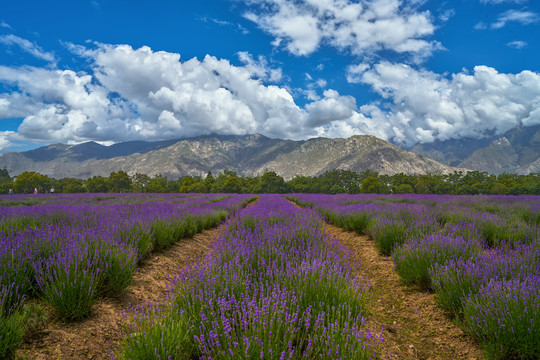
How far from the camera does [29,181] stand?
60.9 m

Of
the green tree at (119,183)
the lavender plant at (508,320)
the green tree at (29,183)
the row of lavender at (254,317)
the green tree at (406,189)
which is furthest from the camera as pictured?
the green tree at (119,183)

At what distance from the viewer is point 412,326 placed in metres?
2.92

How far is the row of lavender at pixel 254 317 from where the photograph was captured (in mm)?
1649

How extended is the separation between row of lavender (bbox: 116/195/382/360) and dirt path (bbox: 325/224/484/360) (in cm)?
44

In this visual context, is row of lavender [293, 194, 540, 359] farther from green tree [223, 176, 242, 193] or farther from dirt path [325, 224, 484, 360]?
green tree [223, 176, 242, 193]

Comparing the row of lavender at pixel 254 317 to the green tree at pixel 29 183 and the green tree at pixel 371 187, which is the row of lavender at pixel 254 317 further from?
the green tree at pixel 29 183

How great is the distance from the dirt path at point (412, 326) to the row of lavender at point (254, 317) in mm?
440

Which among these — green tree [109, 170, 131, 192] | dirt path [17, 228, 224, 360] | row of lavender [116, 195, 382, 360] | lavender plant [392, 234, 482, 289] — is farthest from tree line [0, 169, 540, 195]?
row of lavender [116, 195, 382, 360]

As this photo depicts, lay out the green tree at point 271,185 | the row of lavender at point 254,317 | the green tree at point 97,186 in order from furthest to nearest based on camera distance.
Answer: the green tree at point 271,185 < the green tree at point 97,186 < the row of lavender at point 254,317

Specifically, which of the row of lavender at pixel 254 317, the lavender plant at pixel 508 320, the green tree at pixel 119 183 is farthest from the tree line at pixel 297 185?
the lavender plant at pixel 508 320

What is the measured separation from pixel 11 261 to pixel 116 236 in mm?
1552

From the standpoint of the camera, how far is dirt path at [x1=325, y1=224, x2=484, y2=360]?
239 centimetres

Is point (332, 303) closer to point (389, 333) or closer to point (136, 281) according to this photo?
point (389, 333)

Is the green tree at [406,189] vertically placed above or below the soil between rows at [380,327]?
below
